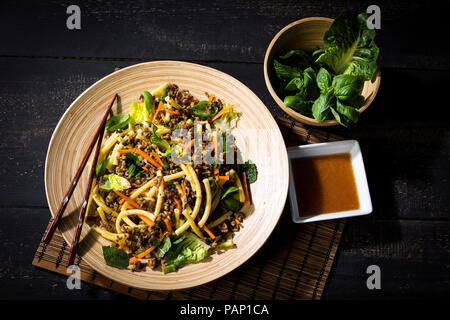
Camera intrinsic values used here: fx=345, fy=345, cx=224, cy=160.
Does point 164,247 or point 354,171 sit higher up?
point 354,171

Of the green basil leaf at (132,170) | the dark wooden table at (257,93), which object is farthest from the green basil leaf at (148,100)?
the dark wooden table at (257,93)

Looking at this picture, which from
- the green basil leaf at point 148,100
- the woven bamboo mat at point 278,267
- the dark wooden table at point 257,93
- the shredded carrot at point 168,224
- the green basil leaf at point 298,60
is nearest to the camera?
the shredded carrot at point 168,224

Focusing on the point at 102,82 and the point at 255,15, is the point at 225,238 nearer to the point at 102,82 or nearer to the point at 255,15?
the point at 102,82

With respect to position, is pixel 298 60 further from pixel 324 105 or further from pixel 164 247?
pixel 164 247

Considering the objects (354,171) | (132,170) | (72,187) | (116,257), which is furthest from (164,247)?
(354,171)

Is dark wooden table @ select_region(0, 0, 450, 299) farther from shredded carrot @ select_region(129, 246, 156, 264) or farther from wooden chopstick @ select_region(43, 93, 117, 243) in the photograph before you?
shredded carrot @ select_region(129, 246, 156, 264)

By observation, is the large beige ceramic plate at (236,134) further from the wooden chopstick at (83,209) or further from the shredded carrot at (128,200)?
the shredded carrot at (128,200)

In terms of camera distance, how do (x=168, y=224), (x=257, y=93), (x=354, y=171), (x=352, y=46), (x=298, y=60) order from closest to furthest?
(x=168, y=224) → (x=352, y=46) → (x=298, y=60) → (x=354, y=171) → (x=257, y=93)
